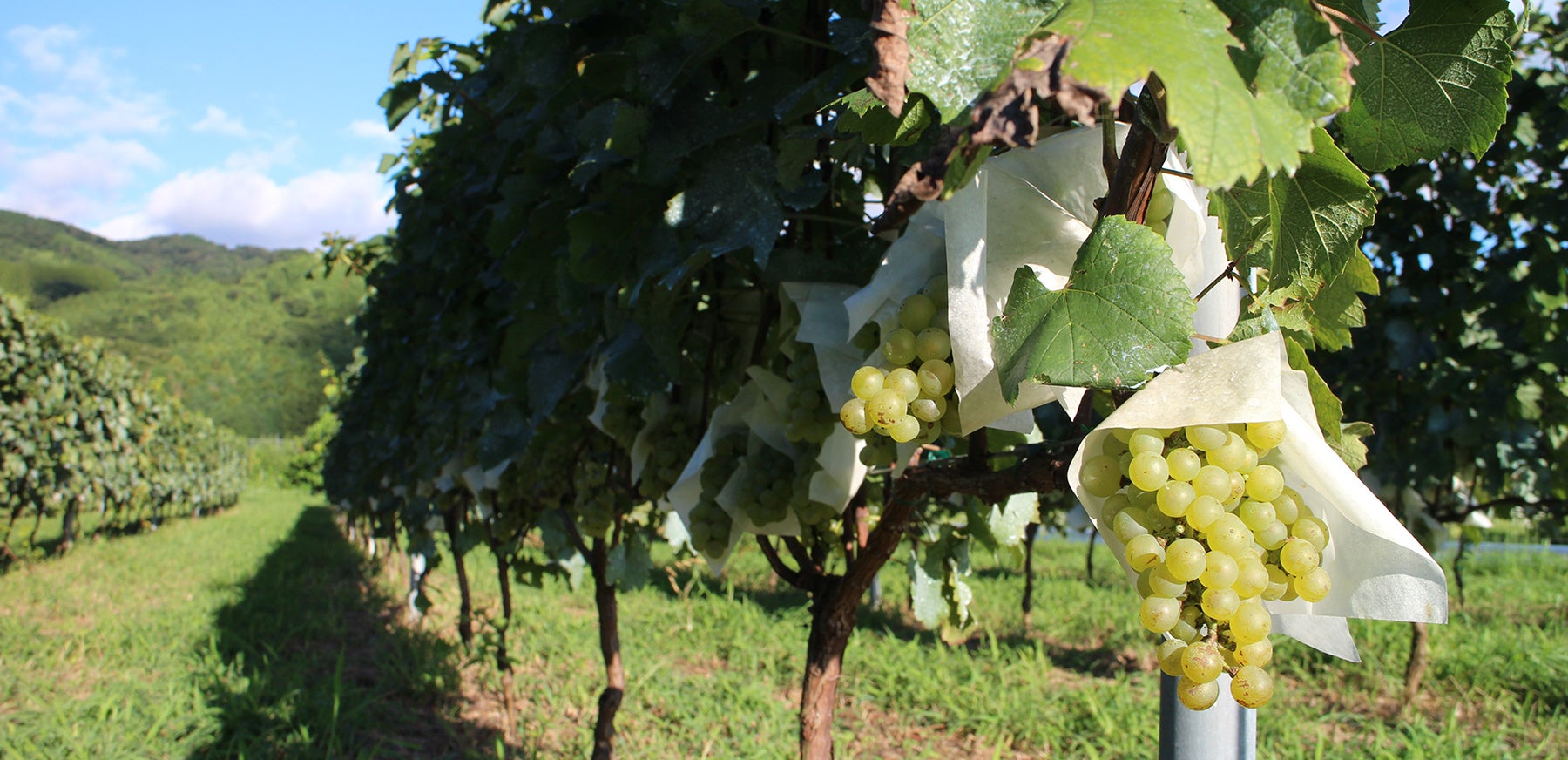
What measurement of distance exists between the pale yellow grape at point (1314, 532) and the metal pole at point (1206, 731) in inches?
20.8

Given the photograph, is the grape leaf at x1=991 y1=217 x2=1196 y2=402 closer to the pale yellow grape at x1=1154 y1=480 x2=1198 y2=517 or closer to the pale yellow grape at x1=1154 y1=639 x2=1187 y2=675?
the pale yellow grape at x1=1154 y1=480 x2=1198 y2=517

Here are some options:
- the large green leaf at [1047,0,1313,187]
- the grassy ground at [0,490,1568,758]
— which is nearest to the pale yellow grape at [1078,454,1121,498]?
the large green leaf at [1047,0,1313,187]

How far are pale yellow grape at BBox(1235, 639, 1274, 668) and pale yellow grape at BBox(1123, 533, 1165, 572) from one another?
0.23 ft

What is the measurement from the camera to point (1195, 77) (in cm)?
Answer: 45

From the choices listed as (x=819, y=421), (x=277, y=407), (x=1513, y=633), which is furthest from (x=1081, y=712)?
(x=277, y=407)

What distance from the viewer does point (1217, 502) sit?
1.94 feet

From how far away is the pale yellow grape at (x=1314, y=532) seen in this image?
0.60 meters

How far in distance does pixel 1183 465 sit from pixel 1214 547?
6 centimetres

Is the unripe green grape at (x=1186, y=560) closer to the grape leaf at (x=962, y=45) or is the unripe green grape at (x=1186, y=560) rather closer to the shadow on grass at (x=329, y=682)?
the grape leaf at (x=962, y=45)

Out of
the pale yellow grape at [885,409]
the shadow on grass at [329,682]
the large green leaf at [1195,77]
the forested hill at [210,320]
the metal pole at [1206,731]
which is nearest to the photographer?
the large green leaf at [1195,77]

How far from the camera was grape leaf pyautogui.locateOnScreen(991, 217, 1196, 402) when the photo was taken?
1.86 feet

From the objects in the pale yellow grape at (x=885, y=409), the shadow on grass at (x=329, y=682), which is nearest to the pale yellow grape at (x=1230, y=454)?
the pale yellow grape at (x=885, y=409)

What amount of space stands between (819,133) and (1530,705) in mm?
5275

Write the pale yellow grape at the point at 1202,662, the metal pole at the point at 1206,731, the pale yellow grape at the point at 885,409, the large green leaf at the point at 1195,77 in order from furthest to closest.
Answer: the metal pole at the point at 1206,731 < the pale yellow grape at the point at 885,409 < the pale yellow grape at the point at 1202,662 < the large green leaf at the point at 1195,77
